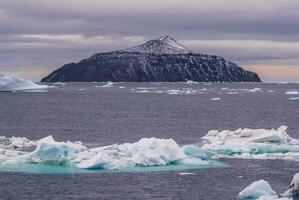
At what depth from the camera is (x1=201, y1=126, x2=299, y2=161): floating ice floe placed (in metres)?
42.1

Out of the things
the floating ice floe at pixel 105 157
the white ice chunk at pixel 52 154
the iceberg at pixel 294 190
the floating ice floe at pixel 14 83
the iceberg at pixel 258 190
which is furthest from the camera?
the floating ice floe at pixel 14 83

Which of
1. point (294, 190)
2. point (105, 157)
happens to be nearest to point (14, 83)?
point (105, 157)

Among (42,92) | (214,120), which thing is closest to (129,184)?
(214,120)

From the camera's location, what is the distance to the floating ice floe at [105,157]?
36.5 meters

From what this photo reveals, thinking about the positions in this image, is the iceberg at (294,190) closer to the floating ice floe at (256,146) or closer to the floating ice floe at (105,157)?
the floating ice floe at (105,157)

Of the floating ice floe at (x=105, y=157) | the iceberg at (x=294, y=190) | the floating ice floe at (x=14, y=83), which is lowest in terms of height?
the iceberg at (x=294, y=190)

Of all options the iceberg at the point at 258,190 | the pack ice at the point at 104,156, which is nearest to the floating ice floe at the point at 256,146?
the pack ice at the point at 104,156

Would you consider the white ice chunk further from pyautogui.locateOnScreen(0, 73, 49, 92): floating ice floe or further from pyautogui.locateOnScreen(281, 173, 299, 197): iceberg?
pyautogui.locateOnScreen(0, 73, 49, 92): floating ice floe

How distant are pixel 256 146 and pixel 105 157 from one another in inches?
457

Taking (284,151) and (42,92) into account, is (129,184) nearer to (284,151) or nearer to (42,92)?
(284,151)

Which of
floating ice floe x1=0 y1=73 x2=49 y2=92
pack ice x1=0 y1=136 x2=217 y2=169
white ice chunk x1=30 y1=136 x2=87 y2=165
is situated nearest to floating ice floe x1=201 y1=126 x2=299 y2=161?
Answer: pack ice x1=0 y1=136 x2=217 y2=169

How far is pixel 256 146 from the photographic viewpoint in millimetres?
43969

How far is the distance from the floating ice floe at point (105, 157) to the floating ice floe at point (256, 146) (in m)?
4.12

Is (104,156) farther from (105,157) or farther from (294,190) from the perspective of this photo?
(294,190)
